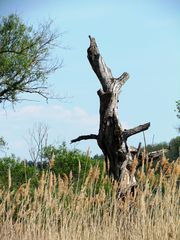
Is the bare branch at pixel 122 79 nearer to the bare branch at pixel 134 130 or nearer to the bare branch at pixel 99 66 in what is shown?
the bare branch at pixel 99 66

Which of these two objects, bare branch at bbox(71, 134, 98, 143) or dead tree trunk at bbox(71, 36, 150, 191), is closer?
dead tree trunk at bbox(71, 36, 150, 191)

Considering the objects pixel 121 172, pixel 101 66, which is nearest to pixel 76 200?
pixel 121 172

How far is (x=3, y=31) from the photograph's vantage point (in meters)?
20.0

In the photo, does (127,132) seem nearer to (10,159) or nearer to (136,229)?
(136,229)

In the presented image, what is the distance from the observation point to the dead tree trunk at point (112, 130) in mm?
7363

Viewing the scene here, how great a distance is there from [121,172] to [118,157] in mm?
216

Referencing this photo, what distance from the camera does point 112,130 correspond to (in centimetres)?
738

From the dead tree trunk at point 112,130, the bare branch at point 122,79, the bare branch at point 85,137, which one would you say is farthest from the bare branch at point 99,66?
the bare branch at point 85,137

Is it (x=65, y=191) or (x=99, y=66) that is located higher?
(x=99, y=66)

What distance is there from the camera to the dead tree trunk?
7363 millimetres

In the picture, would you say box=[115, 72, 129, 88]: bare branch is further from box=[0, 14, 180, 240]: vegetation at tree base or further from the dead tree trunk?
box=[0, 14, 180, 240]: vegetation at tree base

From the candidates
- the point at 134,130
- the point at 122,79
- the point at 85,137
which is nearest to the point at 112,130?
the point at 134,130

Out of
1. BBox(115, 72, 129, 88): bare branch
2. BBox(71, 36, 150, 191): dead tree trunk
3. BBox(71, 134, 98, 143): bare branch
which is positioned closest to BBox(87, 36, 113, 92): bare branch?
BBox(71, 36, 150, 191): dead tree trunk

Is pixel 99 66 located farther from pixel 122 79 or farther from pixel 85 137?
pixel 85 137
